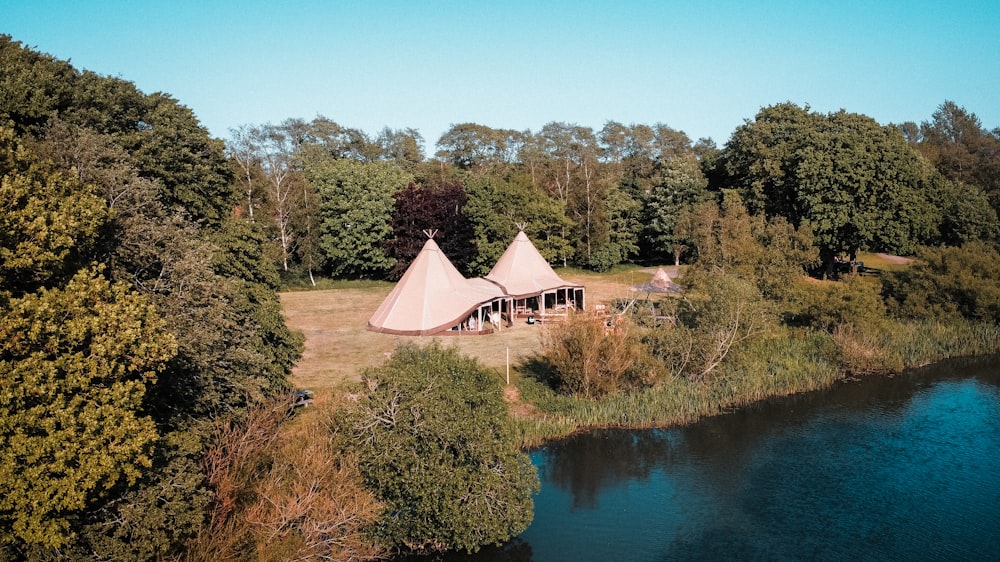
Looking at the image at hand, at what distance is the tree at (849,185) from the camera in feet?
133

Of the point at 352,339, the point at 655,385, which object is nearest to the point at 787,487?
the point at 655,385

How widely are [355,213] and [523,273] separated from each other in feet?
48.9

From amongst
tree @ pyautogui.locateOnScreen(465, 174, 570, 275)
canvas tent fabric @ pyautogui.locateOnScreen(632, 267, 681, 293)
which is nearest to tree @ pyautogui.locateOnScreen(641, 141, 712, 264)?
tree @ pyautogui.locateOnScreen(465, 174, 570, 275)

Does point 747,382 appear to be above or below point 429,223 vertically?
below

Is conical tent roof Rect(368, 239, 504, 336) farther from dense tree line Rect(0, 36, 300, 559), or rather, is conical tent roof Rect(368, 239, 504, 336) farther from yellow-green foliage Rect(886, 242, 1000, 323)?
yellow-green foliage Rect(886, 242, 1000, 323)

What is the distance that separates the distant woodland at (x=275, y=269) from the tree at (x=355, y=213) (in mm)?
182

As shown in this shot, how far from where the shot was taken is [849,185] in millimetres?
40781

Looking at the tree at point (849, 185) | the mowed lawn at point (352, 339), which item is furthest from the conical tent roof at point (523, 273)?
the tree at point (849, 185)

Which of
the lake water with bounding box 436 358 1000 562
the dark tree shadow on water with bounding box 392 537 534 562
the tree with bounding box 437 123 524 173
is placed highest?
the tree with bounding box 437 123 524 173

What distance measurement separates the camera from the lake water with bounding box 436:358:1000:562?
14633 mm

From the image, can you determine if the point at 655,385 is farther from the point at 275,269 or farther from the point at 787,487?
the point at 275,269

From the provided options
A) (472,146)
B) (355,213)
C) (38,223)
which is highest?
(472,146)

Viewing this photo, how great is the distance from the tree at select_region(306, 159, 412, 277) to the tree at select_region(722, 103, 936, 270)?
25.7m

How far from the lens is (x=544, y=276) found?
122 feet
